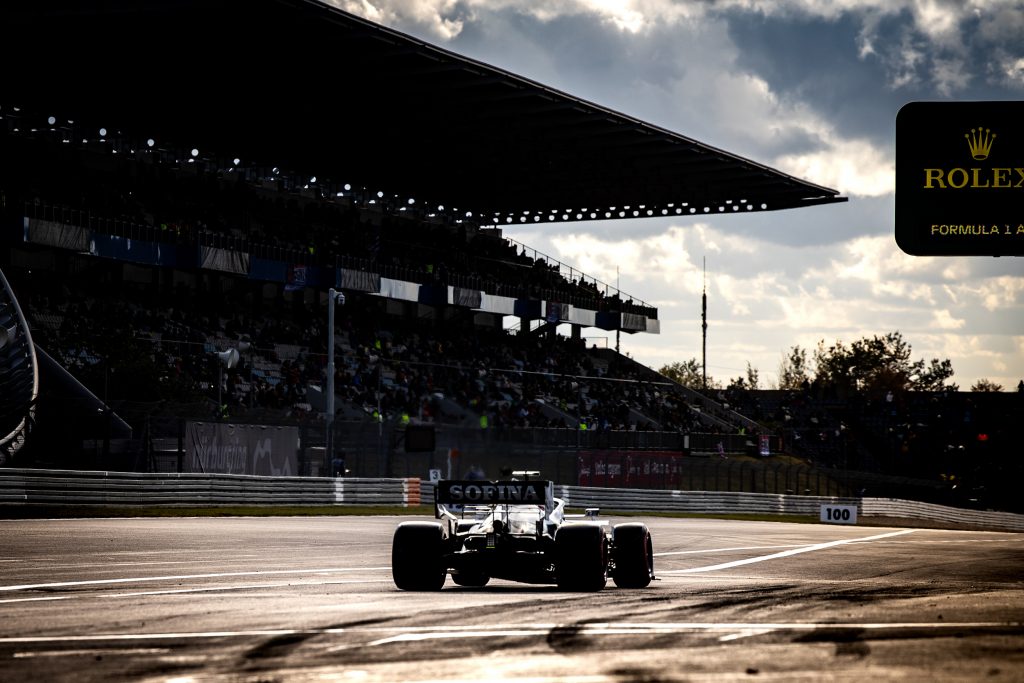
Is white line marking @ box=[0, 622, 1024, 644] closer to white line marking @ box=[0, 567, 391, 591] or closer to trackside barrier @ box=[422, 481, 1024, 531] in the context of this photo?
white line marking @ box=[0, 567, 391, 591]

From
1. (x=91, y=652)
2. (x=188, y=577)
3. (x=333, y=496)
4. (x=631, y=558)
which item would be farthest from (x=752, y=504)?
(x=91, y=652)

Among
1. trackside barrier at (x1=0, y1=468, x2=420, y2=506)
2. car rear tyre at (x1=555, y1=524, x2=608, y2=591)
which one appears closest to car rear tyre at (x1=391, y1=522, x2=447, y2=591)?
car rear tyre at (x1=555, y1=524, x2=608, y2=591)

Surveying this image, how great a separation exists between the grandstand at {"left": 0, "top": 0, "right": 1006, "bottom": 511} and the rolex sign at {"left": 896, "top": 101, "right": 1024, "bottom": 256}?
19.0 m

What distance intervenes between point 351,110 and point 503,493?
39301 mm

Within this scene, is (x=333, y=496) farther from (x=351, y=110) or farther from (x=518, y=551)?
(x=518, y=551)

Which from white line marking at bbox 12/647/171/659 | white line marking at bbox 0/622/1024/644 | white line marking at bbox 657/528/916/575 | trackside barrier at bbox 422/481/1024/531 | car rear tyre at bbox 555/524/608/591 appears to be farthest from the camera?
trackside barrier at bbox 422/481/1024/531

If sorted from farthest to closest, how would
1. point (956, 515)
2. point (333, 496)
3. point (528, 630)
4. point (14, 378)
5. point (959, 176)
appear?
point (956, 515)
point (333, 496)
point (14, 378)
point (959, 176)
point (528, 630)

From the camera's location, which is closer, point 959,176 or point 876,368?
point 959,176

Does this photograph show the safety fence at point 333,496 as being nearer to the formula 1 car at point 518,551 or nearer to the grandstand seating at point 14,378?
the grandstand seating at point 14,378

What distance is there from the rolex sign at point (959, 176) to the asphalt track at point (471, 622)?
429 cm

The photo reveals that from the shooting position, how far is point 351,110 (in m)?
51.9

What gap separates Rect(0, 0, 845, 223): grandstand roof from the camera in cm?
4272

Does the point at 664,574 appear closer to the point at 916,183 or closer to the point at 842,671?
the point at 916,183

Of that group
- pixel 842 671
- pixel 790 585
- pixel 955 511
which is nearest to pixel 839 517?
pixel 955 511
